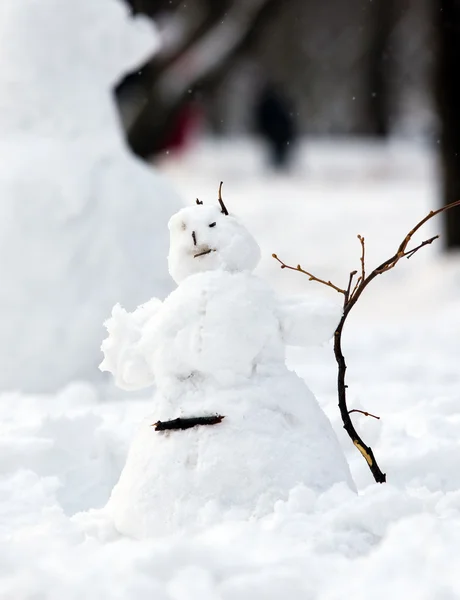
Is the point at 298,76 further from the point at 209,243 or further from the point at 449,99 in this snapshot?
the point at 209,243

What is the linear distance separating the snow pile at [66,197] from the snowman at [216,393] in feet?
6.35

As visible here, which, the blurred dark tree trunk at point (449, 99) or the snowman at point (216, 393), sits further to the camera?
the blurred dark tree trunk at point (449, 99)

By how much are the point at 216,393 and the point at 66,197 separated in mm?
2373

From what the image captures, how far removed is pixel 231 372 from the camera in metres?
2.72

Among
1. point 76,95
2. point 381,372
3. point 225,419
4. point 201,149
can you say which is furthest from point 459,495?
point 201,149

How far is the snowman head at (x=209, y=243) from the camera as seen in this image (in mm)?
2846

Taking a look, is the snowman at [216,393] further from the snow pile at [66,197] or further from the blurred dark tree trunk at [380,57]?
the blurred dark tree trunk at [380,57]

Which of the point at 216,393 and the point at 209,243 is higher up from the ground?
the point at 209,243

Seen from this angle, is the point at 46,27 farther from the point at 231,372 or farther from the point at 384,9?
the point at 384,9

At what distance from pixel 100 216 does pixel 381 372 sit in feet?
5.37

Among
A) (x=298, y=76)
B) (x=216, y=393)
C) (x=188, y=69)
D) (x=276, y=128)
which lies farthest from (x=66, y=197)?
(x=298, y=76)

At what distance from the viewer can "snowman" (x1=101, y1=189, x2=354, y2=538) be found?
262 cm

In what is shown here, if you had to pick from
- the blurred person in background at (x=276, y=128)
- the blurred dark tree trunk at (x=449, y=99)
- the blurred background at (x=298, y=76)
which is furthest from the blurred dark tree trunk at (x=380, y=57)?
the blurred dark tree trunk at (x=449, y=99)

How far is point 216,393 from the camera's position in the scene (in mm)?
2734
